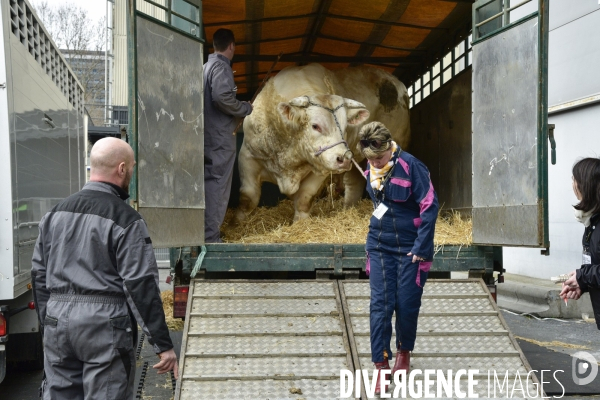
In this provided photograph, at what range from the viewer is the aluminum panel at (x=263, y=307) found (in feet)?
18.3

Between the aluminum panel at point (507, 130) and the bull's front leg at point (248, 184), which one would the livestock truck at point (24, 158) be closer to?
the bull's front leg at point (248, 184)

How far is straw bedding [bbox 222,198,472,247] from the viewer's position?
671 centimetres

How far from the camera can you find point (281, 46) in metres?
9.14

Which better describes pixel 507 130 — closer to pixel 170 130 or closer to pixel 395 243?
pixel 395 243

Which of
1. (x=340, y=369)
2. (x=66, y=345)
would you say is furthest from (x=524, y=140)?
(x=66, y=345)

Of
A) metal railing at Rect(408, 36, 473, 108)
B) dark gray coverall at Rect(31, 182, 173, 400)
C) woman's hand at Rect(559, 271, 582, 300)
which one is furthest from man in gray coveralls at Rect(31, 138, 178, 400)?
metal railing at Rect(408, 36, 473, 108)

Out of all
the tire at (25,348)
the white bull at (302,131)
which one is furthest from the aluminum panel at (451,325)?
the tire at (25,348)

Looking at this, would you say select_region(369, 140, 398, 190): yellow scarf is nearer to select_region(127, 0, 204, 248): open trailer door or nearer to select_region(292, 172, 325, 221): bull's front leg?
select_region(127, 0, 204, 248): open trailer door

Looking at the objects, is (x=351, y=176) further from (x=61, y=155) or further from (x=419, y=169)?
(x=419, y=169)

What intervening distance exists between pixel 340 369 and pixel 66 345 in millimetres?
2254

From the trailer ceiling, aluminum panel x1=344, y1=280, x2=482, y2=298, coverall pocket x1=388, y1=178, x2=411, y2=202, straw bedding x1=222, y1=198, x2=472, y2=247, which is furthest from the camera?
the trailer ceiling

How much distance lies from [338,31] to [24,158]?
428 cm

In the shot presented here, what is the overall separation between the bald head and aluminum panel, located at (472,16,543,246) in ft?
10.9

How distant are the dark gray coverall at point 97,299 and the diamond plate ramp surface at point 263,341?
4.66 feet
